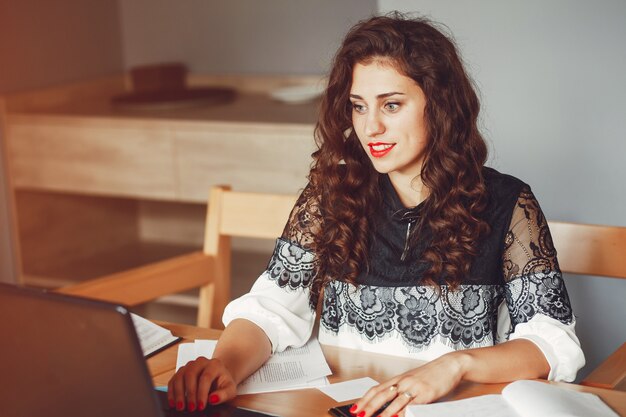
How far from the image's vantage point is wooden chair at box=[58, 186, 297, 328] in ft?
6.33

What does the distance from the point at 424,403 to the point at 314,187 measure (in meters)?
0.61

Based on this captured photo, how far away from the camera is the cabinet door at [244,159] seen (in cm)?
292

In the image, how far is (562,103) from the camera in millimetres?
2111

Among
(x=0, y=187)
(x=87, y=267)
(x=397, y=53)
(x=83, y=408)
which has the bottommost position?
(x=87, y=267)

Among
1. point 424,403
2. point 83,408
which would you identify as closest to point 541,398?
point 424,403

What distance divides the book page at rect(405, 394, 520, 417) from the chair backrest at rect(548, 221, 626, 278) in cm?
57

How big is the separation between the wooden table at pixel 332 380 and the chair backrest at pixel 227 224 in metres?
0.44

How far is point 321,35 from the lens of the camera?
3525 millimetres

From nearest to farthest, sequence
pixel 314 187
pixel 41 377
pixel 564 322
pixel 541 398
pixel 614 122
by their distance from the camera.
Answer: pixel 41 377, pixel 541 398, pixel 564 322, pixel 314 187, pixel 614 122

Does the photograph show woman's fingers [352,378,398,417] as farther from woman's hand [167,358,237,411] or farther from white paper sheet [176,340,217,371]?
white paper sheet [176,340,217,371]

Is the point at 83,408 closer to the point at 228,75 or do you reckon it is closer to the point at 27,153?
the point at 27,153

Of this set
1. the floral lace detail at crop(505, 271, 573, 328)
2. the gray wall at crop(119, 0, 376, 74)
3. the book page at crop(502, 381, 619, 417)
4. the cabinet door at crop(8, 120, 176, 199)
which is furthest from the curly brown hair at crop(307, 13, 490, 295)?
the gray wall at crop(119, 0, 376, 74)

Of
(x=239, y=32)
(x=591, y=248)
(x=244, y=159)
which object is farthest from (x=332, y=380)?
(x=239, y=32)

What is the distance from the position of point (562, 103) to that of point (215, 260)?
3.10 feet
